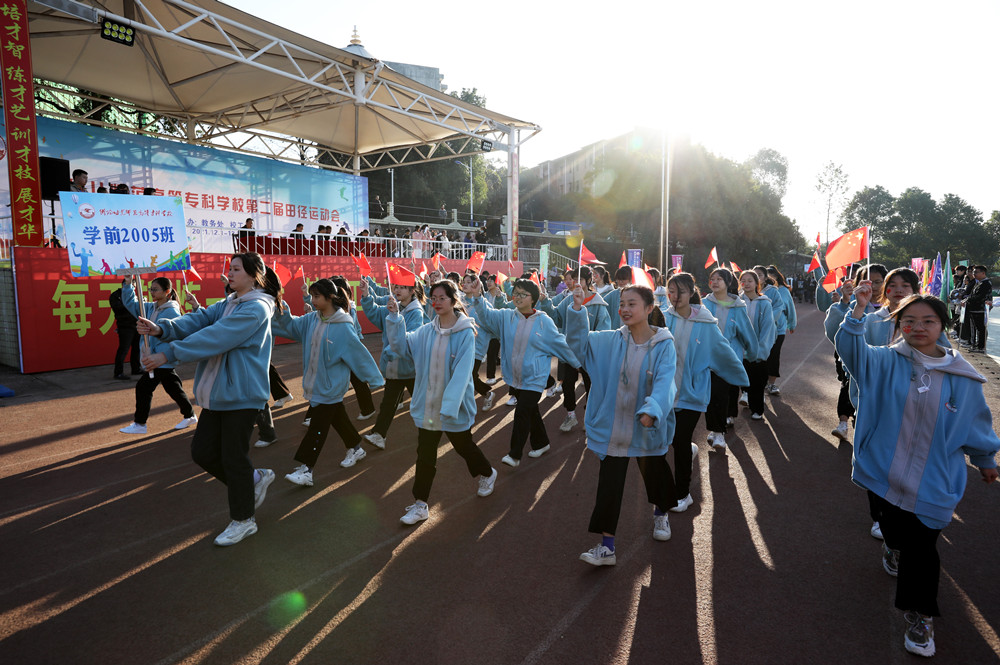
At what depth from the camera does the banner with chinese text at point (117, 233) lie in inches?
148

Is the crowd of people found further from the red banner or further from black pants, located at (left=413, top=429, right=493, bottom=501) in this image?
the red banner

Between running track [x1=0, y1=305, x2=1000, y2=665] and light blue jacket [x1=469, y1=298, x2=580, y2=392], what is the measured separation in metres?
0.84

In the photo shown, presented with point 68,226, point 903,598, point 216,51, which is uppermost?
point 216,51

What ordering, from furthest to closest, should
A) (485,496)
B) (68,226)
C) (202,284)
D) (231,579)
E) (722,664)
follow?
(202,284)
(485,496)
(68,226)
(231,579)
(722,664)

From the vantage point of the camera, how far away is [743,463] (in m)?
5.43

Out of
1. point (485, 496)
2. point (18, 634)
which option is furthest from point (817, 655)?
point (18, 634)

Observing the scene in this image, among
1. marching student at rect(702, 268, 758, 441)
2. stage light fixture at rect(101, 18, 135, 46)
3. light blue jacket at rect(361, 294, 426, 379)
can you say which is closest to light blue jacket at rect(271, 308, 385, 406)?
light blue jacket at rect(361, 294, 426, 379)

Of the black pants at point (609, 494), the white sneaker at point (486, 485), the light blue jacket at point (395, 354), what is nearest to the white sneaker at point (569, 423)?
the light blue jacket at point (395, 354)

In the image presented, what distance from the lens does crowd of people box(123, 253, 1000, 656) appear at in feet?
8.83

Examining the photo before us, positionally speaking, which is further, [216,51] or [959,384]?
[216,51]

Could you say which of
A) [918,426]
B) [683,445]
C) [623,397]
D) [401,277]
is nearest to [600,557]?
[623,397]

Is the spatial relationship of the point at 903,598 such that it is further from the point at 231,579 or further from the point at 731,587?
the point at 231,579

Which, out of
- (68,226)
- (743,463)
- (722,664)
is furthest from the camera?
(743,463)

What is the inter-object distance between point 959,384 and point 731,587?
1610 mm
